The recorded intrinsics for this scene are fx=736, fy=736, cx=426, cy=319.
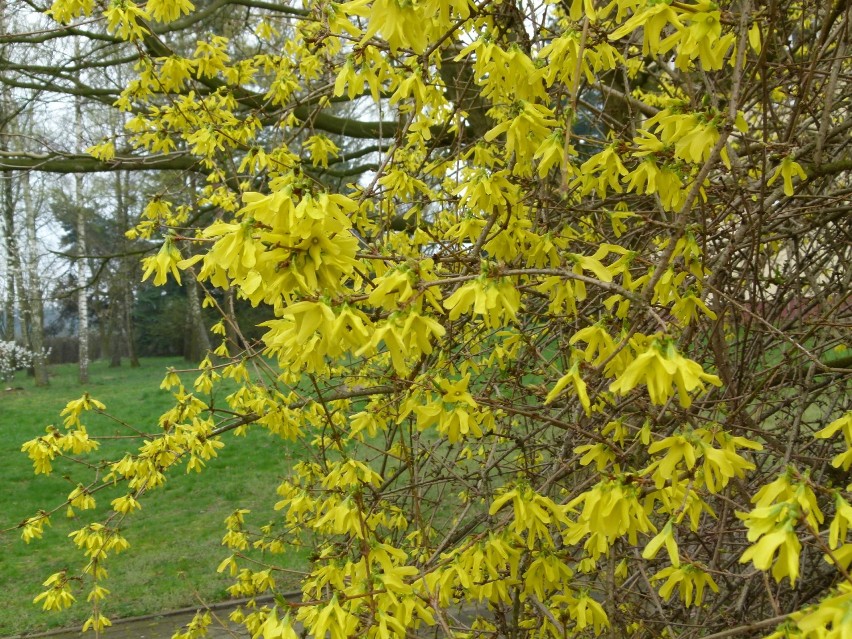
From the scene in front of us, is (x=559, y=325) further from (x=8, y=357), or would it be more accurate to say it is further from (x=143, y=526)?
(x=8, y=357)

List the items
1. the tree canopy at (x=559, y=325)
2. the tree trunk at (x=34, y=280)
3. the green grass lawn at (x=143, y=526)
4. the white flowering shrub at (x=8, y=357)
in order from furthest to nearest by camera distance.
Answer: the tree trunk at (x=34, y=280) < the white flowering shrub at (x=8, y=357) < the green grass lawn at (x=143, y=526) < the tree canopy at (x=559, y=325)

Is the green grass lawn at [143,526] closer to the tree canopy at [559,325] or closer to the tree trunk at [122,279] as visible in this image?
the tree canopy at [559,325]

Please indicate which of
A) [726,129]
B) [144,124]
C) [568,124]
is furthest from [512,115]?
[144,124]

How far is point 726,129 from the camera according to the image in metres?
1.53

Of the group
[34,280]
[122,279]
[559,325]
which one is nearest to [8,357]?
[34,280]

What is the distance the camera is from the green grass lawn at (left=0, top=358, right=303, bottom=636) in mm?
6211

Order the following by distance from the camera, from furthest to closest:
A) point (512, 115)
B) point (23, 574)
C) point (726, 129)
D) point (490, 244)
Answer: point (23, 574) < point (490, 244) < point (512, 115) < point (726, 129)

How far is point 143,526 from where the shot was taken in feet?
25.4

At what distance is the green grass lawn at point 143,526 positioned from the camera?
6.21m

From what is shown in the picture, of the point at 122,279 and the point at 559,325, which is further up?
the point at 122,279

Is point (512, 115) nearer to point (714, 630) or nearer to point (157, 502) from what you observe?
point (714, 630)

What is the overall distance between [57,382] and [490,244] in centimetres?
1970

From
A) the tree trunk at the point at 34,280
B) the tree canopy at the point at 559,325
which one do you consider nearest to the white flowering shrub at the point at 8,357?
the tree trunk at the point at 34,280

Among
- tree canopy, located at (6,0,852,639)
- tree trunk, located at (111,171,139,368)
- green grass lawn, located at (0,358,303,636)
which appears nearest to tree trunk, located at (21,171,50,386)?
tree trunk, located at (111,171,139,368)
